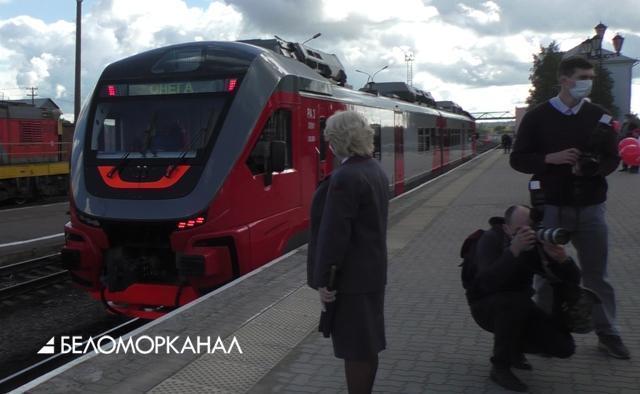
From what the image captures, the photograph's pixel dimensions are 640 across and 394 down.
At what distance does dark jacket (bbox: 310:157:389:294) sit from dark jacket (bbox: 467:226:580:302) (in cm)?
86

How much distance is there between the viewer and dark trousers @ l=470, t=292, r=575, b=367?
379cm

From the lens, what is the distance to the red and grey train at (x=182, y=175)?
20.4 feet

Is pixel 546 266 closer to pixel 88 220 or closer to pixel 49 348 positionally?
pixel 88 220

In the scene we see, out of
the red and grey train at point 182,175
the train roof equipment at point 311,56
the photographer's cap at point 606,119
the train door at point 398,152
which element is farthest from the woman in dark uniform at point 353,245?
the train door at point 398,152

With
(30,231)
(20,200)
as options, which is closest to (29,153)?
(20,200)

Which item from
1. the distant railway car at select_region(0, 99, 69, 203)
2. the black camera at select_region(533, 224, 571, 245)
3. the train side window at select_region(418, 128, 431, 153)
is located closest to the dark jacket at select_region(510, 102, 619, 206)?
the black camera at select_region(533, 224, 571, 245)

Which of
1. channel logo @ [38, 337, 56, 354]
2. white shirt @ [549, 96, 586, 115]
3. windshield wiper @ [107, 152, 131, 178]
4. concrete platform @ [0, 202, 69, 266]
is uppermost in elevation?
white shirt @ [549, 96, 586, 115]

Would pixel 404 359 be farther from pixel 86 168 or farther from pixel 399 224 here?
pixel 399 224

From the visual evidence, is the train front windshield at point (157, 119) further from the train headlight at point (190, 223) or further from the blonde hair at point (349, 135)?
the blonde hair at point (349, 135)

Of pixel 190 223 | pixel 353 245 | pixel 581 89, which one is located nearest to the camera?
pixel 353 245

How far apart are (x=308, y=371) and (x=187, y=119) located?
11.5 ft

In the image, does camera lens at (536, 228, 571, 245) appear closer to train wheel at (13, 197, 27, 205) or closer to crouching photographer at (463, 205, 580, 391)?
crouching photographer at (463, 205, 580, 391)

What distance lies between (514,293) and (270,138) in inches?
162

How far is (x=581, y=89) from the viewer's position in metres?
4.09
